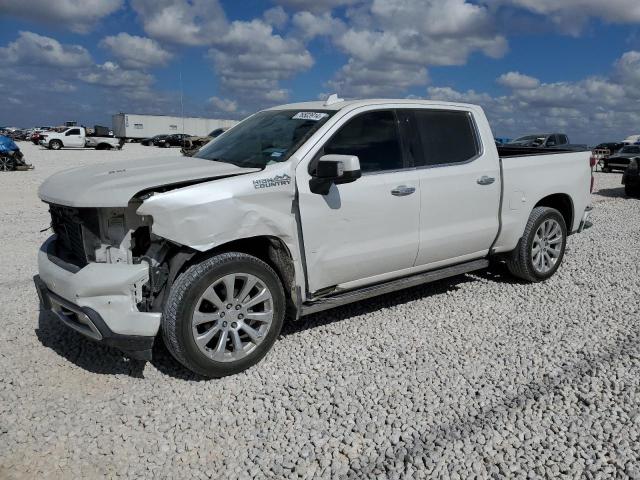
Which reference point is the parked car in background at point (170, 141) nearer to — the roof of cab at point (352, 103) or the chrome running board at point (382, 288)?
the roof of cab at point (352, 103)

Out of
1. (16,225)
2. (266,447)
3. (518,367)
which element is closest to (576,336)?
(518,367)

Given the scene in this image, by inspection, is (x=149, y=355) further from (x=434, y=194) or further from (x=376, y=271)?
(x=434, y=194)

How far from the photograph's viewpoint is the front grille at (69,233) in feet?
11.9

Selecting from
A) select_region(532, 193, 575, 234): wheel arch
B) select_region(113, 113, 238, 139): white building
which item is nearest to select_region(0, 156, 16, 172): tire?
select_region(532, 193, 575, 234): wheel arch

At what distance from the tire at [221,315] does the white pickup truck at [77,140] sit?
40.3m

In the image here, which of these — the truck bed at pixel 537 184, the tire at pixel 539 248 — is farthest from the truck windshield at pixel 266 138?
the tire at pixel 539 248

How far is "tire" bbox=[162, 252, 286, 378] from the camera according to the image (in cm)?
348

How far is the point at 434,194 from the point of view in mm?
4633

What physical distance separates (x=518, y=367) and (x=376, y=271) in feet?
4.24

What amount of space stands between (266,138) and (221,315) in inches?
62.1

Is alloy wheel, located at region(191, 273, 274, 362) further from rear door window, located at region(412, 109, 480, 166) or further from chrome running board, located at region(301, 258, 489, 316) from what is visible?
rear door window, located at region(412, 109, 480, 166)

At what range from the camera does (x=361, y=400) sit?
3.52 m

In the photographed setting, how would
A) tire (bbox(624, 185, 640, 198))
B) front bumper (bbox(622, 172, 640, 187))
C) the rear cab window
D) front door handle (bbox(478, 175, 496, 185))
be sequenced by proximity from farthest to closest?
tire (bbox(624, 185, 640, 198)) → front bumper (bbox(622, 172, 640, 187)) → front door handle (bbox(478, 175, 496, 185)) → the rear cab window

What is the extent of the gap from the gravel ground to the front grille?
0.80m
